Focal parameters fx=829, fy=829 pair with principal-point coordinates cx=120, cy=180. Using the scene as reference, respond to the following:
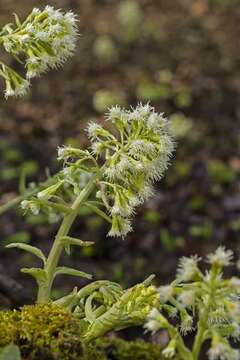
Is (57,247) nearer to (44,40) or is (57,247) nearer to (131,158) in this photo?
(131,158)

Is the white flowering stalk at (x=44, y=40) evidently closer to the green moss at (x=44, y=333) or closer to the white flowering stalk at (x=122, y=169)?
the white flowering stalk at (x=122, y=169)

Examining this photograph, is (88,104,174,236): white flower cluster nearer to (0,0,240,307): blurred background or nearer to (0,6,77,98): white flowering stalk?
(0,6,77,98): white flowering stalk

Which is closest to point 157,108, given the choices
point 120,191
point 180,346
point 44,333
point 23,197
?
point 23,197

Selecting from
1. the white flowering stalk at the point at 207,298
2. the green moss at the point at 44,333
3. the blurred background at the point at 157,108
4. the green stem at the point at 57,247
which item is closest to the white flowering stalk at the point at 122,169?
the green stem at the point at 57,247

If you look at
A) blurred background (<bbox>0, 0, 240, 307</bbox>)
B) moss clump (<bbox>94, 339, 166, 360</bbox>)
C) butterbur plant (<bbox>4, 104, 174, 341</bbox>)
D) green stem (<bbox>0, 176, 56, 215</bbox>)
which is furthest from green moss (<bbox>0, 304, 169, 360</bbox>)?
blurred background (<bbox>0, 0, 240, 307</bbox>)

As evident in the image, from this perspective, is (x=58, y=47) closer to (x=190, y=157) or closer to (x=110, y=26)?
(x=190, y=157)
